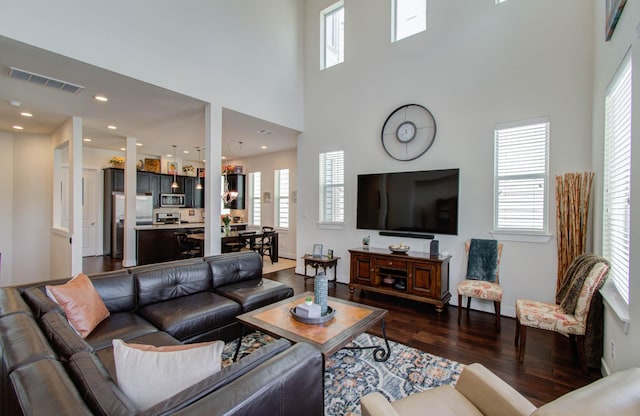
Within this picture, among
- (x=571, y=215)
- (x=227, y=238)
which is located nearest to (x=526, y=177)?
(x=571, y=215)

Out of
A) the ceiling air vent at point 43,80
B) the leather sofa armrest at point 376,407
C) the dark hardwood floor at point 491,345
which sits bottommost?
the dark hardwood floor at point 491,345

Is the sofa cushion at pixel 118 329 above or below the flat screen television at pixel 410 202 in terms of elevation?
below

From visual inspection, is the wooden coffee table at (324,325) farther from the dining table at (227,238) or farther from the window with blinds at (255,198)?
the window with blinds at (255,198)

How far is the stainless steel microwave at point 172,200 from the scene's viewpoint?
863cm

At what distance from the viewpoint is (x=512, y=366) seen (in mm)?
2580

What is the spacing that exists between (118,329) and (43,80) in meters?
3.21

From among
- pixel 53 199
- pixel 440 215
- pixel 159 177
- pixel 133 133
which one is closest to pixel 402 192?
pixel 440 215

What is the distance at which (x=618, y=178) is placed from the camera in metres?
2.32

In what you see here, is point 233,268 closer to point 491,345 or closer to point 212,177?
point 212,177

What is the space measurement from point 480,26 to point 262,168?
6209 mm

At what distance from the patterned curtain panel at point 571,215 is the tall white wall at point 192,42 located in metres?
4.31

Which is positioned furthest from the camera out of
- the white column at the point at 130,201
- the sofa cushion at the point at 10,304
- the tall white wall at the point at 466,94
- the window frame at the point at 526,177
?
the white column at the point at 130,201

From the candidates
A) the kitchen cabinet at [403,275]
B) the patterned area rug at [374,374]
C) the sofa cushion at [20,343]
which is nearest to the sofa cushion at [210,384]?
the sofa cushion at [20,343]

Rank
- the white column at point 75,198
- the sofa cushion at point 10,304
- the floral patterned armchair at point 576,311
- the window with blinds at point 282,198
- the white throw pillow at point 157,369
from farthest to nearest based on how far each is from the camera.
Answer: the window with blinds at point 282,198
the white column at point 75,198
the floral patterned armchair at point 576,311
the sofa cushion at point 10,304
the white throw pillow at point 157,369
